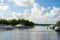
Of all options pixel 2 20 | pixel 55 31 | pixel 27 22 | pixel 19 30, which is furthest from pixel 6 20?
pixel 55 31

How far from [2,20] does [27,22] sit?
1352 mm

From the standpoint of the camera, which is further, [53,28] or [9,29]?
[9,29]

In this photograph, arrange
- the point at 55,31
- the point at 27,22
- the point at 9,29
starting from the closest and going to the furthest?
the point at 27,22
the point at 55,31
the point at 9,29

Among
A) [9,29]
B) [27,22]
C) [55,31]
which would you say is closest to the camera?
[27,22]

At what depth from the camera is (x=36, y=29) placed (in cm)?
1166

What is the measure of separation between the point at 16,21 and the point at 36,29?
1491mm

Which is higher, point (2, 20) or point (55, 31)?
point (2, 20)

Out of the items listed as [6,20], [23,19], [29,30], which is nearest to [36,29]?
[29,30]

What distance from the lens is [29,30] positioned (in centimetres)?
1205

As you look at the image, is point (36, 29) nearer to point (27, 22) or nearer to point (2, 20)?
point (27, 22)

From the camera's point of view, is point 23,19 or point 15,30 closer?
point 23,19

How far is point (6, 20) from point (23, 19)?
2.93 feet

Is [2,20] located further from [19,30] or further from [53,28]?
[53,28]

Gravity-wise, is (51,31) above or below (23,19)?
below
